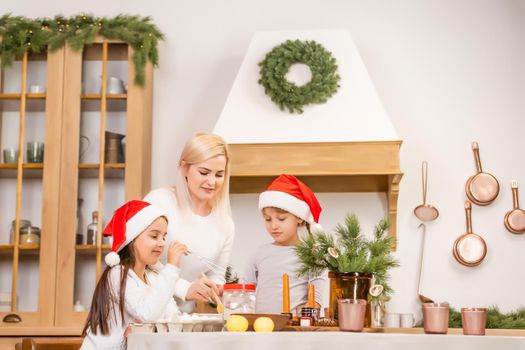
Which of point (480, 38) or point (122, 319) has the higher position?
point (480, 38)

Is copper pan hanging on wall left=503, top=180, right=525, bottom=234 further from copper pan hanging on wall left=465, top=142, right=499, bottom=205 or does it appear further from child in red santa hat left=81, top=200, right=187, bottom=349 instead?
child in red santa hat left=81, top=200, right=187, bottom=349

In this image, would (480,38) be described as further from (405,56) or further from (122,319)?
(122,319)

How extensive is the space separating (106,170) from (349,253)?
8.33 ft

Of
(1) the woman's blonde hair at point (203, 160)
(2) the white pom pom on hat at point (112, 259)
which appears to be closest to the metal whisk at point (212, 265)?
(1) the woman's blonde hair at point (203, 160)

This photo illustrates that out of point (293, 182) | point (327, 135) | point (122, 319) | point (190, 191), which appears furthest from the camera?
point (327, 135)

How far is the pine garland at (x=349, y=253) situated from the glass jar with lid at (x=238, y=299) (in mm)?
151

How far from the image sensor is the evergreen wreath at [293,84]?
414cm

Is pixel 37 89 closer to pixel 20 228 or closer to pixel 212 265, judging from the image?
pixel 20 228

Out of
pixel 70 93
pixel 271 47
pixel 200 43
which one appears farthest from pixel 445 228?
pixel 70 93

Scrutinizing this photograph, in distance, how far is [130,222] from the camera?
2.67 metres

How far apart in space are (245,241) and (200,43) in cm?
114

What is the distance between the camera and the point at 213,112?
464 centimetres

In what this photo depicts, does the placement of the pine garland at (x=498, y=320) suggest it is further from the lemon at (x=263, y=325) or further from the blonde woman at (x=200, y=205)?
the lemon at (x=263, y=325)

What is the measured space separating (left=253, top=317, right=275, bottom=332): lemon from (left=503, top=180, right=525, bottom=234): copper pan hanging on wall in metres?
2.79
